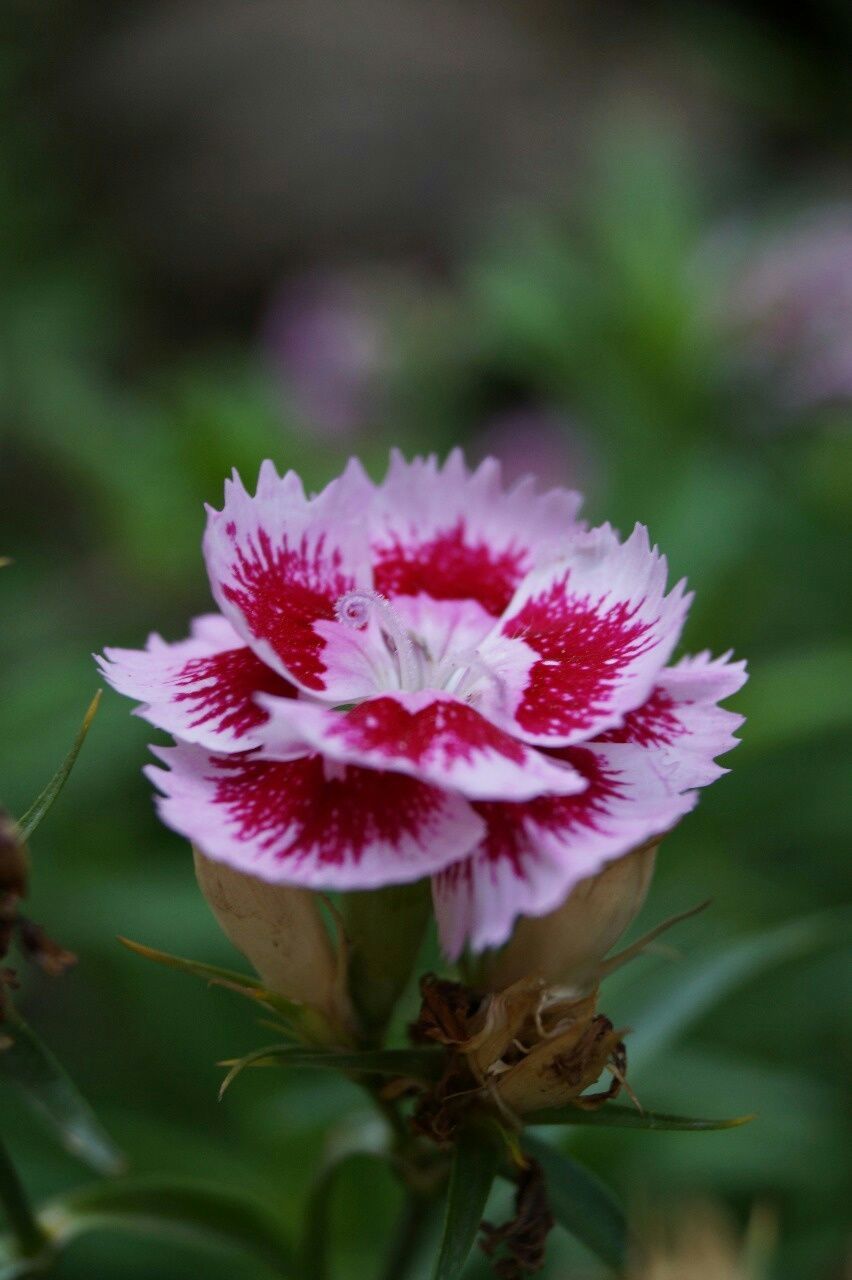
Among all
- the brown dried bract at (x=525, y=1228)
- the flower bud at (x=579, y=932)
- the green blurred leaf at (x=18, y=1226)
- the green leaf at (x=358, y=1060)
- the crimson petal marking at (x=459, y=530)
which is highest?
the crimson petal marking at (x=459, y=530)

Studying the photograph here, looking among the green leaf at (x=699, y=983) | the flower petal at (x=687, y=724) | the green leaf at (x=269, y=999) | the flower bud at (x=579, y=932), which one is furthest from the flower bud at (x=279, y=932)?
the green leaf at (x=699, y=983)

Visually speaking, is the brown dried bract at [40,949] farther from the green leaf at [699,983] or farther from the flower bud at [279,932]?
the green leaf at [699,983]

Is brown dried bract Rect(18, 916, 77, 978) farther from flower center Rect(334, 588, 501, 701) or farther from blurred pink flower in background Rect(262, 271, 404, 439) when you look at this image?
blurred pink flower in background Rect(262, 271, 404, 439)

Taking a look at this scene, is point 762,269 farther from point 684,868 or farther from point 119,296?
point 119,296

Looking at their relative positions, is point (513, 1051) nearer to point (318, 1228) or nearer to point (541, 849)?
point (541, 849)

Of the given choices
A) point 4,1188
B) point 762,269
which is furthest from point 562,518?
point 762,269

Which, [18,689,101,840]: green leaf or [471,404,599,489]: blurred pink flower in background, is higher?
[471,404,599,489]: blurred pink flower in background

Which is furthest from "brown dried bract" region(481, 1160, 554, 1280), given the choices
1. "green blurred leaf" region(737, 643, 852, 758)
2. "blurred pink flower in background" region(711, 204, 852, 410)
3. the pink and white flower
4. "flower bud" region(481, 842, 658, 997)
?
"blurred pink flower in background" region(711, 204, 852, 410)
